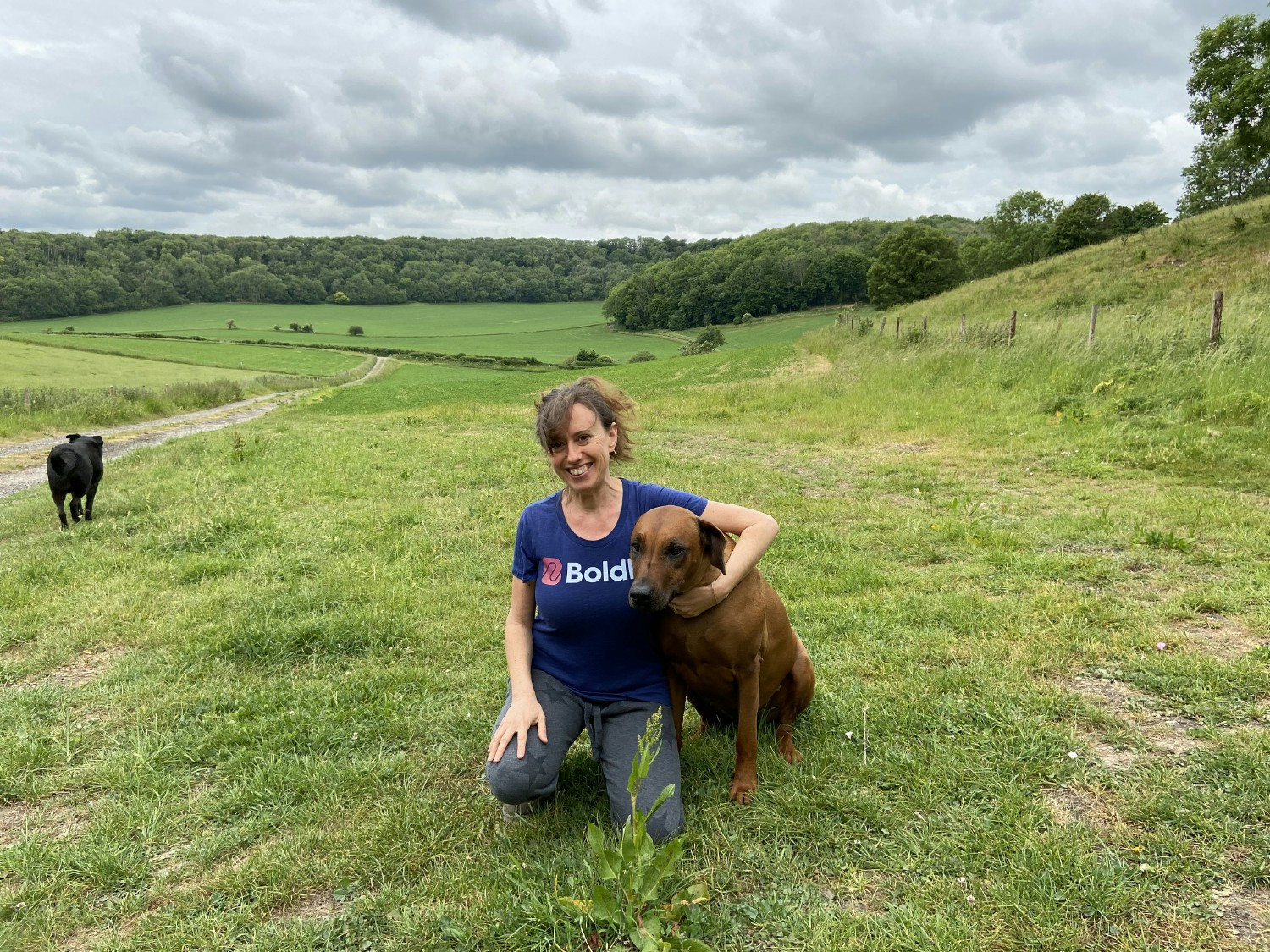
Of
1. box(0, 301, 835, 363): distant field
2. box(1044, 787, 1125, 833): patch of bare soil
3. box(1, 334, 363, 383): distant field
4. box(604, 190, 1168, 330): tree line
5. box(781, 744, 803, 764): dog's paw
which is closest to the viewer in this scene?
box(1044, 787, 1125, 833): patch of bare soil

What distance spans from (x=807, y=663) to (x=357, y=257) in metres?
127

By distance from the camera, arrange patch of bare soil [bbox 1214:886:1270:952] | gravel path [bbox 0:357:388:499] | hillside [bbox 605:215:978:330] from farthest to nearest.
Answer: hillside [bbox 605:215:978:330] → gravel path [bbox 0:357:388:499] → patch of bare soil [bbox 1214:886:1270:952]

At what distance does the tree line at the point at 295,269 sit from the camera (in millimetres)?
78688

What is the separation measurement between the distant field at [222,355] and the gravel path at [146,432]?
54.8 feet

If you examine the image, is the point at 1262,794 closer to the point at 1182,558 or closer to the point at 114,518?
the point at 1182,558

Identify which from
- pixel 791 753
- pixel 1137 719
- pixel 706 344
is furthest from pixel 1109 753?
pixel 706 344

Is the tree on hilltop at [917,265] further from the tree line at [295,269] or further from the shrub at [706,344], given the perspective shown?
the tree line at [295,269]

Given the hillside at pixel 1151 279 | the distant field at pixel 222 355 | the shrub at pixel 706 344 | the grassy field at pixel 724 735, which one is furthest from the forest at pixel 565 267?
the grassy field at pixel 724 735

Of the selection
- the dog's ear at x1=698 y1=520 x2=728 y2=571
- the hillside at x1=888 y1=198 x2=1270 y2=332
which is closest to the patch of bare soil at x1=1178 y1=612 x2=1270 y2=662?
the dog's ear at x1=698 y1=520 x2=728 y2=571

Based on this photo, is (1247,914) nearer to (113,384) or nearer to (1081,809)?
(1081,809)

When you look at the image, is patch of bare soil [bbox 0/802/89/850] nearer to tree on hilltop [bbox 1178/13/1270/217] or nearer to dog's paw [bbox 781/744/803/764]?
dog's paw [bbox 781/744/803/764]

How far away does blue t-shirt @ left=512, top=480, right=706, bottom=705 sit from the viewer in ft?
9.86

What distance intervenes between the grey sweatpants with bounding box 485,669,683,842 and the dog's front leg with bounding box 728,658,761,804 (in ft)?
0.92

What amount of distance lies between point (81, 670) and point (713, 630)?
450 centimetres
